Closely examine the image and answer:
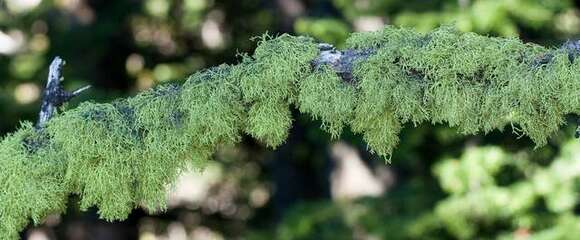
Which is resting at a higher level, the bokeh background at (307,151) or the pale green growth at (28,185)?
the bokeh background at (307,151)

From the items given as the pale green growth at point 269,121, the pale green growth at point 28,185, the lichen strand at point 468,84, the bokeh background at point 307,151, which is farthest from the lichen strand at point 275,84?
the pale green growth at point 28,185

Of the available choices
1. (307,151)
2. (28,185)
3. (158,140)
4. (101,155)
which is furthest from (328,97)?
(307,151)

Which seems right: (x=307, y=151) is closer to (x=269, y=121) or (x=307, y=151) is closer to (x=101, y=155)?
(x=101, y=155)

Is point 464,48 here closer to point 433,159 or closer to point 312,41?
point 312,41

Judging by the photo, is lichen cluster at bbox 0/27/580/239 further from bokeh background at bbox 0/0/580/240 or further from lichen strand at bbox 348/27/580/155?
bokeh background at bbox 0/0/580/240

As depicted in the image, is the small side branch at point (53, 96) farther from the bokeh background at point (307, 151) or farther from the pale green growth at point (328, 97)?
the pale green growth at point (328, 97)

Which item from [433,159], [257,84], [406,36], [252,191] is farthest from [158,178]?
[252,191]
